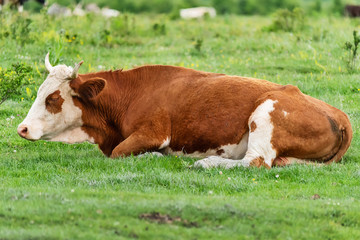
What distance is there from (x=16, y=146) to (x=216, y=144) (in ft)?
9.87

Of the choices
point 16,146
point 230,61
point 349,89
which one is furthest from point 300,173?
point 230,61

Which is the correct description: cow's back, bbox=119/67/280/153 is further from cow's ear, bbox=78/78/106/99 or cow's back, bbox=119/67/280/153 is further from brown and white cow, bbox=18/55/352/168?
cow's ear, bbox=78/78/106/99

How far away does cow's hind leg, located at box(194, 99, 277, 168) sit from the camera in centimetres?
858

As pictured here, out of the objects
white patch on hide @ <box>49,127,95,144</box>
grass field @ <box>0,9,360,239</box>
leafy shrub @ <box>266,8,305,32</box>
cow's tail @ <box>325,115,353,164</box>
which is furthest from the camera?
leafy shrub @ <box>266,8,305,32</box>

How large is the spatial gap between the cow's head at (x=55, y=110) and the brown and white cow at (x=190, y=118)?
0.5 inches

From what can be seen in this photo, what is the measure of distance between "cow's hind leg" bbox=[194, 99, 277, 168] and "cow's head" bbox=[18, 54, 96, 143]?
6.35 feet

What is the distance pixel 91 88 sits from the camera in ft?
30.5

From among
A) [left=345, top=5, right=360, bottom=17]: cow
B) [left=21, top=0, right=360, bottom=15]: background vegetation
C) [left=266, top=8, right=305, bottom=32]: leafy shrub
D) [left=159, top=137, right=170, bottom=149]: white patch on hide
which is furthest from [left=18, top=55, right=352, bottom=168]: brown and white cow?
[left=21, top=0, right=360, bottom=15]: background vegetation

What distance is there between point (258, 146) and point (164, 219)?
105 inches

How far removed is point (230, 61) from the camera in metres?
16.0

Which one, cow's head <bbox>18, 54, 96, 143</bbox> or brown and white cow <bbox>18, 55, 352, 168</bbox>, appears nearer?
brown and white cow <bbox>18, 55, 352, 168</bbox>

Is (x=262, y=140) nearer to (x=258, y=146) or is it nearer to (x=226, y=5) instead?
(x=258, y=146)

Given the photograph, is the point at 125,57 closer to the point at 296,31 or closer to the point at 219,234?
the point at 296,31

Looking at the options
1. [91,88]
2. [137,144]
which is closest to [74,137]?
[91,88]
